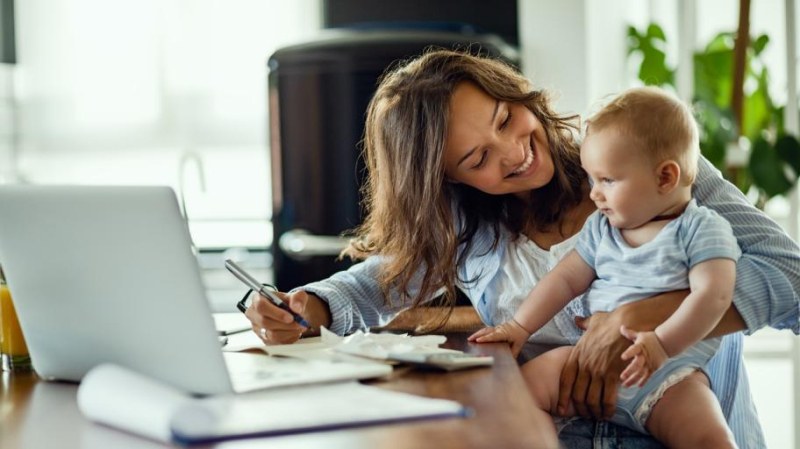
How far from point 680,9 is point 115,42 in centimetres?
232

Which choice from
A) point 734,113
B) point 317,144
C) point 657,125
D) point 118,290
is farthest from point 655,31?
point 118,290

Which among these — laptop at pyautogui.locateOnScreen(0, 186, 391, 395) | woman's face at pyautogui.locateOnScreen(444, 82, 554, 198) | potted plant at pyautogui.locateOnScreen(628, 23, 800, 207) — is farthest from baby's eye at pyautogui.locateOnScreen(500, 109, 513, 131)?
potted plant at pyautogui.locateOnScreen(628, 23, 800, 207)

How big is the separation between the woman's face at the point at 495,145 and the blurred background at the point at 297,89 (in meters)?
1.10

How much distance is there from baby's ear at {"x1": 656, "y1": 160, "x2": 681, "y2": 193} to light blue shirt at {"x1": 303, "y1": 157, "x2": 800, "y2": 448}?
11cm

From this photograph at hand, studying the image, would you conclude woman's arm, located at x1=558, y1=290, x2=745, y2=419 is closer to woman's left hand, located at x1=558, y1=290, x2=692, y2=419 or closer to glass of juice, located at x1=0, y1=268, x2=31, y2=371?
woman's left hand, located at x1=558, y1=290, x2=692, y2=419

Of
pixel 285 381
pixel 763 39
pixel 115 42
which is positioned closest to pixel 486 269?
pixel 285 381

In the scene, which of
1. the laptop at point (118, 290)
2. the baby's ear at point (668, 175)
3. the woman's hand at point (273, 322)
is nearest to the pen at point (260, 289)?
the woman's hand at point (273, 322)

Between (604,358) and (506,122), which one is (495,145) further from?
(604,358)

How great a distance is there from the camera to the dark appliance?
365cm

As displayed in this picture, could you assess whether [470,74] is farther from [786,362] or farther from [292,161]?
[786,362]

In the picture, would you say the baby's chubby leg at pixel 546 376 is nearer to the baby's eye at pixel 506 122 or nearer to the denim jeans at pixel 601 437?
the denim jeans at pixel 601 437

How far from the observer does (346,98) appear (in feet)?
12.1

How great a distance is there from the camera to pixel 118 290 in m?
1.21

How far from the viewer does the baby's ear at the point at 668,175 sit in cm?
167
